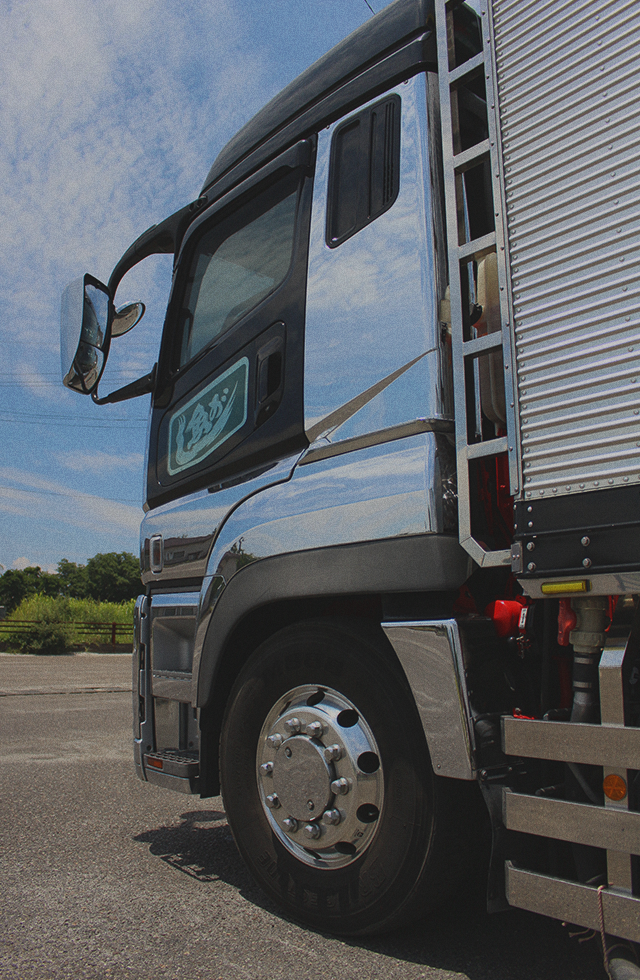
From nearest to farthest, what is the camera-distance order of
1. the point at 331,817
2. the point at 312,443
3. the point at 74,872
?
the point at 331,817 < the point at 312,443 < the point at 74,872

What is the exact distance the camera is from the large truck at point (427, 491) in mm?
1844

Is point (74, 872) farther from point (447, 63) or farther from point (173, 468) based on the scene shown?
point (447, 63)

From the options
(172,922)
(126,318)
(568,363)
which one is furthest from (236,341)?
(172,922)

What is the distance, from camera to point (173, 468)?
3.45m

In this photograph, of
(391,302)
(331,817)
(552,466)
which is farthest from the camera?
(391,302)

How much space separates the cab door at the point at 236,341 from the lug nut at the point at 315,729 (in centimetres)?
96

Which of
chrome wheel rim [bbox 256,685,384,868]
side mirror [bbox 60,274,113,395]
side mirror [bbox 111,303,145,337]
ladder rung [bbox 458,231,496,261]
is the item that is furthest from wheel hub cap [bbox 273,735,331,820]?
side mirror [bbox 111,303,145,337]

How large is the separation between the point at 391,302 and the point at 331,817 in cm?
165

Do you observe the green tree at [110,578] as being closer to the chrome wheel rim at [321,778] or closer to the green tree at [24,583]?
the green tree at [24,583]

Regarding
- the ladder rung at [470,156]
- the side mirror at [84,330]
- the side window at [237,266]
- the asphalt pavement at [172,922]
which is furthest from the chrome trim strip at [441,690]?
the side mirror at [84,330]

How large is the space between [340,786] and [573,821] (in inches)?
29.7

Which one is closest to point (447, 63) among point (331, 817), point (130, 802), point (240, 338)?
point (240, 338)

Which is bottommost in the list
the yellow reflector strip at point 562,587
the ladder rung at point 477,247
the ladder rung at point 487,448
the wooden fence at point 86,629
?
the wooden fence at point 86,629

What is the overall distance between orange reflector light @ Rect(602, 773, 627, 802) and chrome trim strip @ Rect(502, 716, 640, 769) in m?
0.04
